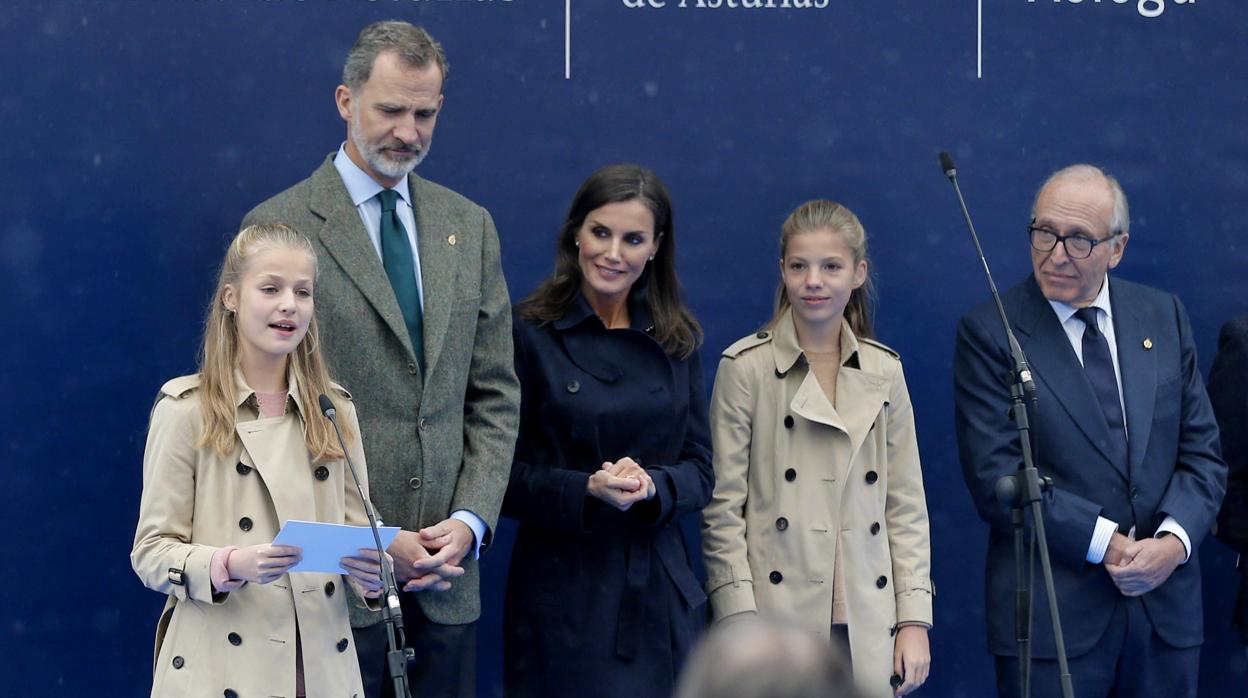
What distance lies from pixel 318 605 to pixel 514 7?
2.07 meters

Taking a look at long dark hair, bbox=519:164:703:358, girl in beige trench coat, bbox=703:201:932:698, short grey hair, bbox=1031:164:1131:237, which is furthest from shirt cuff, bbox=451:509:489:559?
short grey hair, bbox=1031:164:1131:237

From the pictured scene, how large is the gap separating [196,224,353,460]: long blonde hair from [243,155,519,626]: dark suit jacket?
0.17 m

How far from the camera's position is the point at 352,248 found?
3789 millimetres

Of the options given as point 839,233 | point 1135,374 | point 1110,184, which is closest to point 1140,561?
point 1135,374

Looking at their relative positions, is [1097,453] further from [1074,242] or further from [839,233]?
[839,233]

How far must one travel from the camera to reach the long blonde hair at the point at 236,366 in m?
3.38

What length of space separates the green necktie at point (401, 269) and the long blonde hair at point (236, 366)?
281 millimetres

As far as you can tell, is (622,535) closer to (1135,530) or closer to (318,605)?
(318,605)

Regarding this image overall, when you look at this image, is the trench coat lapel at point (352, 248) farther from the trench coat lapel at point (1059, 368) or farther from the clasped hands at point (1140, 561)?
the clasped hands at point (1140, 561)

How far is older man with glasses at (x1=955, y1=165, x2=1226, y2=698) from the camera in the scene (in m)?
4.14

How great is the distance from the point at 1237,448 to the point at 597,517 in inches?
70.6

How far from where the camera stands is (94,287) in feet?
15.2

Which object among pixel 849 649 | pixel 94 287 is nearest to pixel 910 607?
pixel 849 649

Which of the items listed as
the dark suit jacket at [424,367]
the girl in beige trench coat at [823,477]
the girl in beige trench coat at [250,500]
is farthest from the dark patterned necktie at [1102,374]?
the girl in beige trench coat at [250,500]
